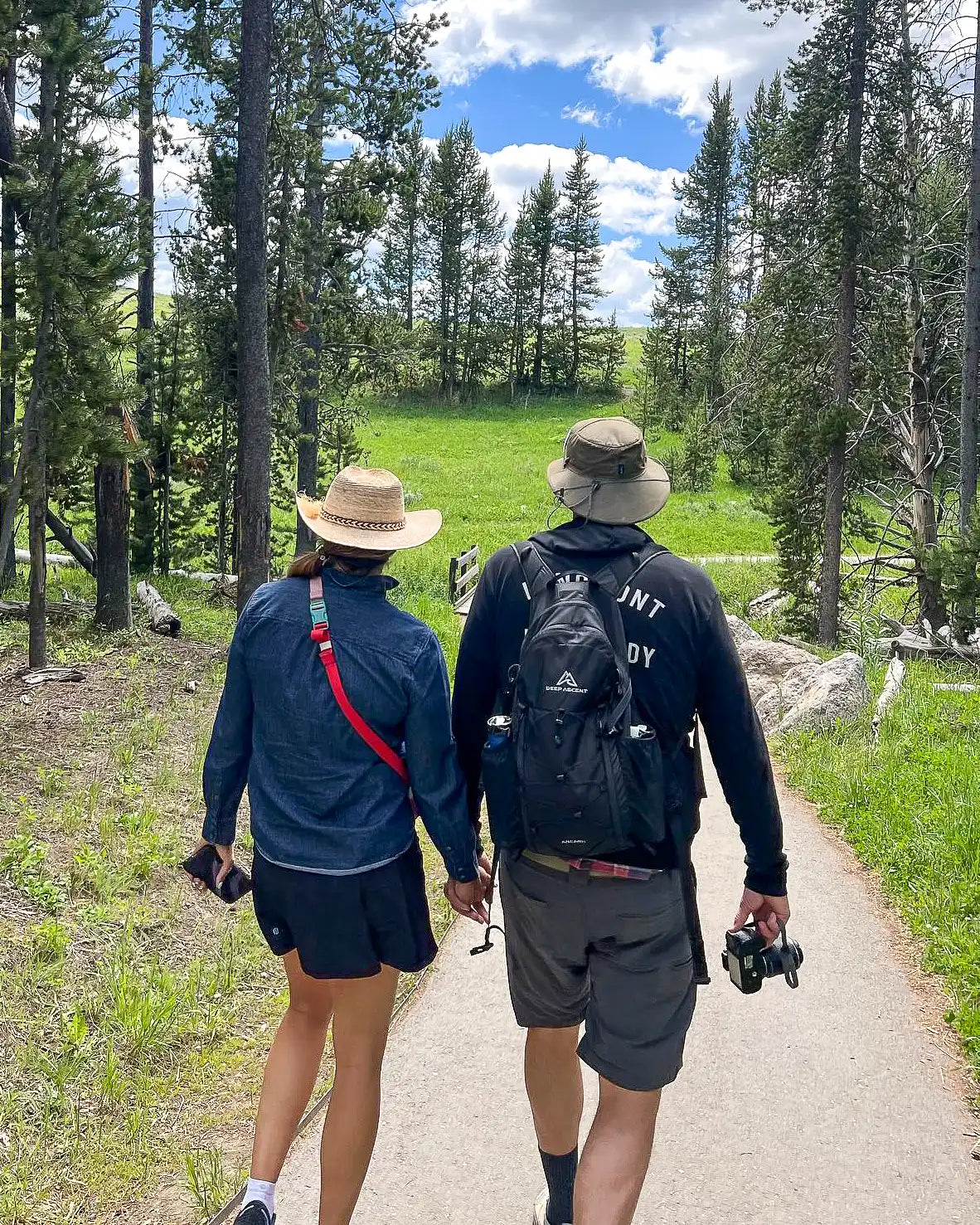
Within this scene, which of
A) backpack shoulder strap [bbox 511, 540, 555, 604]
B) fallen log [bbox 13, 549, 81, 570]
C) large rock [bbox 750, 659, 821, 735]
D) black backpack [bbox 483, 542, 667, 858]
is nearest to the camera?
black backpack [bbox 483, 542, 667, 858]

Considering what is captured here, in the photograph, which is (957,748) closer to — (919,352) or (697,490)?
(919,352)

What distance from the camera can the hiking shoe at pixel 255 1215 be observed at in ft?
9.84

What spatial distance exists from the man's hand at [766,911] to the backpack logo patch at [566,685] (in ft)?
2.94

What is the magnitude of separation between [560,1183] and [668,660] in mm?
1711

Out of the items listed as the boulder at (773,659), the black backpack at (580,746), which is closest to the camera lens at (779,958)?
the black backpack at (580,746)

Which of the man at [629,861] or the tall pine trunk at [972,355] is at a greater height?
the tall pine trunk at [972,355]

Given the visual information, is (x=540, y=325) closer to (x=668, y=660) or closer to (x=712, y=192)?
(x=712, y=192)

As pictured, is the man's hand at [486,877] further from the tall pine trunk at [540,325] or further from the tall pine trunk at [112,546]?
the tall pine trunk at [540,325]

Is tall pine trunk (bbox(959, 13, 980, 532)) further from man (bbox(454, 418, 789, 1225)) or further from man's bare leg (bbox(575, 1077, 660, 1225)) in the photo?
man's bare leg (bbox(575, 1077, 660, 1225))

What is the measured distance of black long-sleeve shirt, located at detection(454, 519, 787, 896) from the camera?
2695 mm

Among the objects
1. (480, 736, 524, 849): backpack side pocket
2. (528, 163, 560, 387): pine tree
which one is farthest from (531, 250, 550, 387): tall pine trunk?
(480, 736, 524, 849): backpack side pocket

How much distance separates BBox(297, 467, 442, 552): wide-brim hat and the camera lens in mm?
1599

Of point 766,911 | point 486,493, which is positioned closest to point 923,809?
point 766,911

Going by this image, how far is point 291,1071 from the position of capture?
3092 mm
